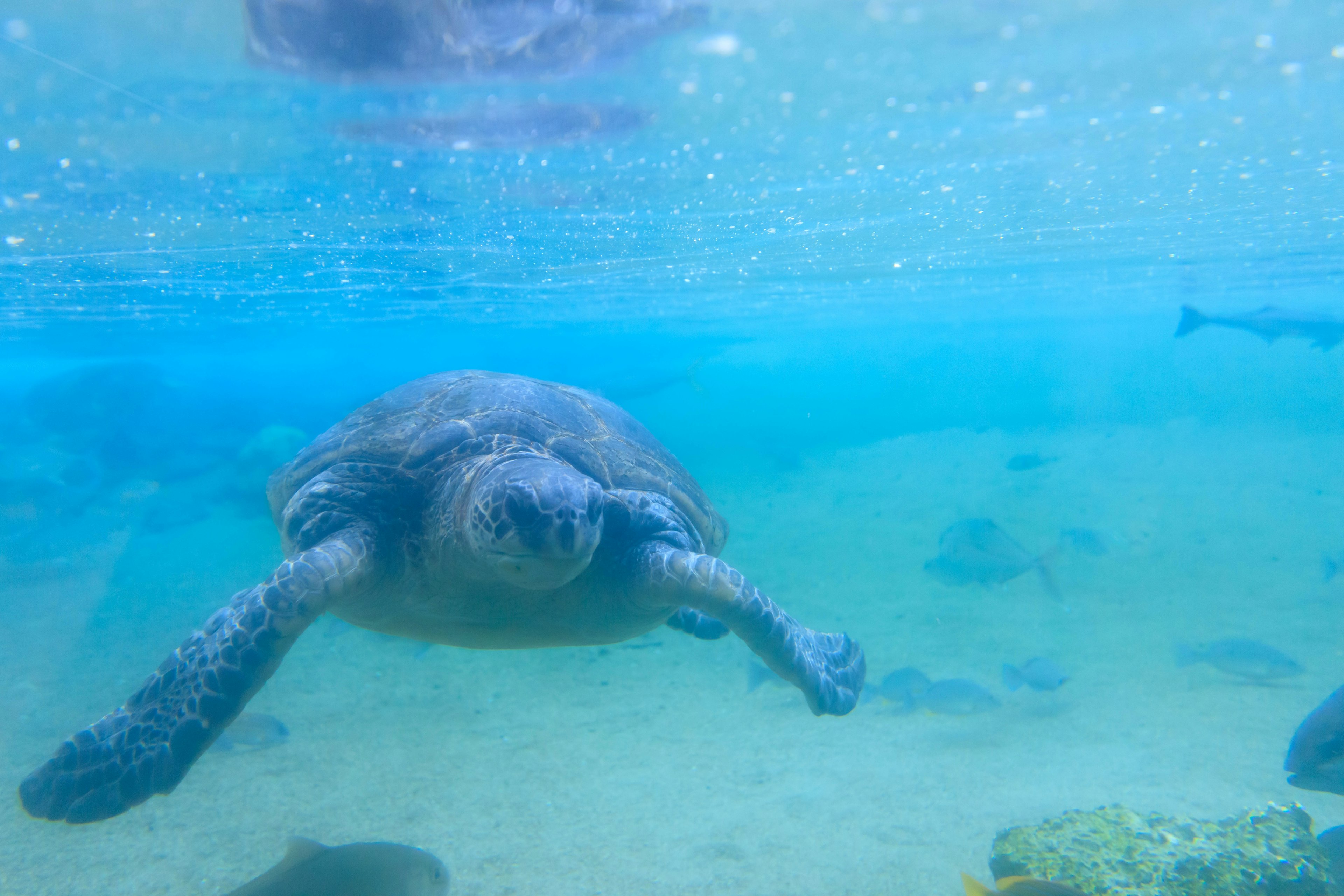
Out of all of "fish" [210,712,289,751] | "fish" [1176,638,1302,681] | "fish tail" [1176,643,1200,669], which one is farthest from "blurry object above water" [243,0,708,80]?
"fish tail" [1176,643,1200,669]

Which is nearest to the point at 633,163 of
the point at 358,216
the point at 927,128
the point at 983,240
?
the point at 927,128

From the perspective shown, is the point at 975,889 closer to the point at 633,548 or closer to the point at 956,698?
the point at 633,548

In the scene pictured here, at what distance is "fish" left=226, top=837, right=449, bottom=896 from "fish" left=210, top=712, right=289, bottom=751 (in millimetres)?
2521

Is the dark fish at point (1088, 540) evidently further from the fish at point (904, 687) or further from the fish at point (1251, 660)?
the fish at point (904, 687)

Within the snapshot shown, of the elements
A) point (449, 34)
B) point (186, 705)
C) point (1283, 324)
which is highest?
point (449, 34)

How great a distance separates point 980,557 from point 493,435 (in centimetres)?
735

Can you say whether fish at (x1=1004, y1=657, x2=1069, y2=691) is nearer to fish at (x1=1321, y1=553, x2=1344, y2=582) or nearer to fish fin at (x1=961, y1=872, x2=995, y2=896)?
fish fin at (x1=961, y1=872, x2=995, y2=896)

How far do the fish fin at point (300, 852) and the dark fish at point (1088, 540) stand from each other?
11.8 meters

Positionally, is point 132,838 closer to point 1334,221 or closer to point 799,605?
point 799,605

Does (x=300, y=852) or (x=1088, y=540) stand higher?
(x=300, y=852)

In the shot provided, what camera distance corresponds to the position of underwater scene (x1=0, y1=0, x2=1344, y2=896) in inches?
180

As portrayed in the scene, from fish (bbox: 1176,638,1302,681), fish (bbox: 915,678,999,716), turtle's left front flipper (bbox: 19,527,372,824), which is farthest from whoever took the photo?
fish (bbox: 1176,638,1302,681)

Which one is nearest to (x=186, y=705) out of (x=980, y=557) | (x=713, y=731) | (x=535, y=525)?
(x=535, y=525)

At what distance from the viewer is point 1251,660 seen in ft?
25.2
